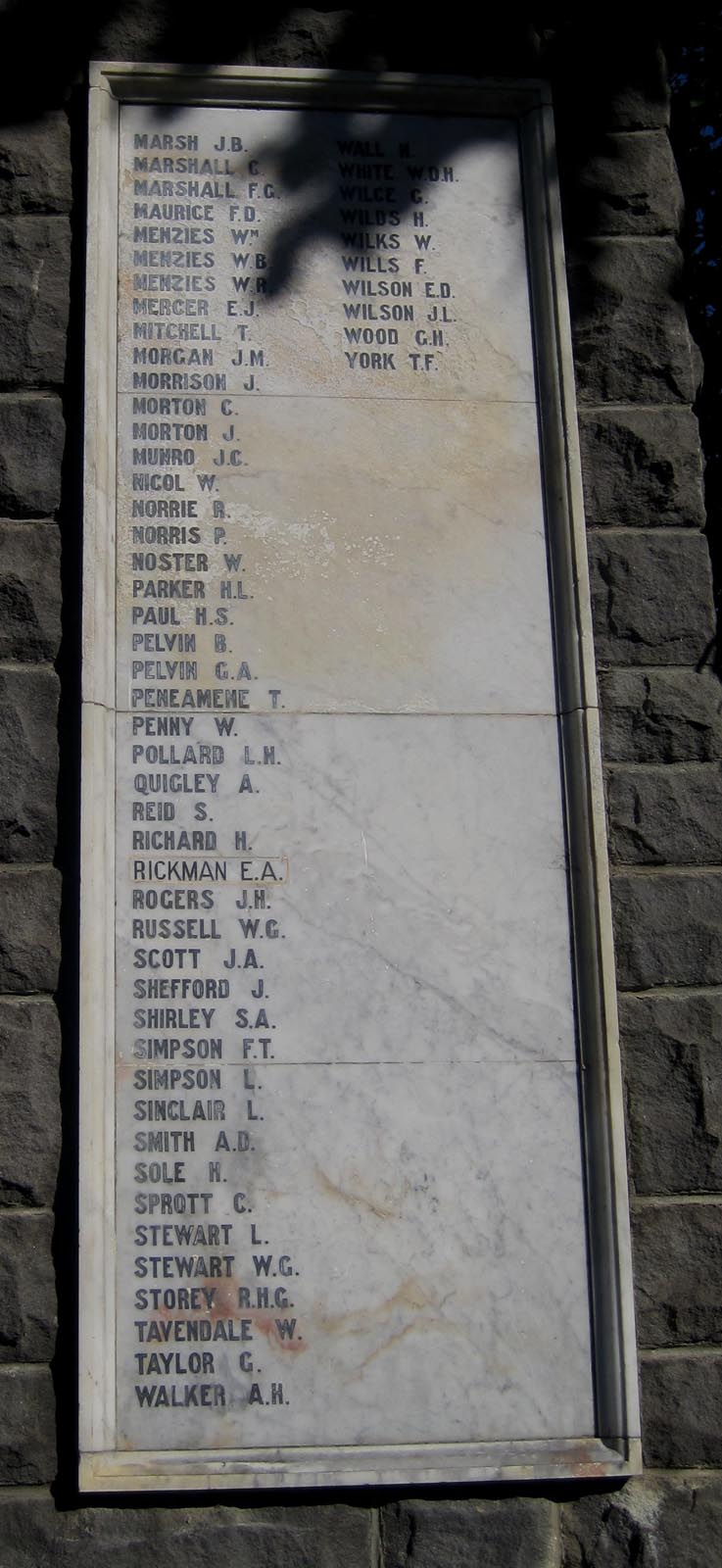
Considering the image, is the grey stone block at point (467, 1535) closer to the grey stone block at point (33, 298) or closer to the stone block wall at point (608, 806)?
the stone block wall at point (608, 806)

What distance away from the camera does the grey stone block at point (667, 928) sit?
368cm

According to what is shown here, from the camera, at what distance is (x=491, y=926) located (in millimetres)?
3605

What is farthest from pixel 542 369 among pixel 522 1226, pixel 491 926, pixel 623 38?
pixel 522 1226

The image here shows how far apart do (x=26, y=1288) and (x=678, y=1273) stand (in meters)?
1.42

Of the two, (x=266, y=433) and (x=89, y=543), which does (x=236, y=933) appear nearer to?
(x=89, y=543)

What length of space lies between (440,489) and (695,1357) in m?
2.09

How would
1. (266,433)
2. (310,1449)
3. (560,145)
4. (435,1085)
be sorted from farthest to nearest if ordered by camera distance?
(560,145)
(266,433)
(435,1085)
(310,1449)

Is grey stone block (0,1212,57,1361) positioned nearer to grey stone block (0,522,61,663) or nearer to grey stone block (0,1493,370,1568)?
grey stone block (0,1493,370,1568)

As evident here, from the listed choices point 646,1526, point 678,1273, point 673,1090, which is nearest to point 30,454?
point 673,1090

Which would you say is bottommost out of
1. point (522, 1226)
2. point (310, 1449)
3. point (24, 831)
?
point (310, 1449)

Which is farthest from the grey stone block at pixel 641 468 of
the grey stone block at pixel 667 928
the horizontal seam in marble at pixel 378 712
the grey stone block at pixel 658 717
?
the grey stone block at pixel 667 928

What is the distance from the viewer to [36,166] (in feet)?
13.3

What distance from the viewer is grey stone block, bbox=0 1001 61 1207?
11.2 ft

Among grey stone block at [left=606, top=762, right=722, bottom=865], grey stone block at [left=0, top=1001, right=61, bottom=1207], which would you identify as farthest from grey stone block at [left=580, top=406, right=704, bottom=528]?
grey stone block at [left=0, top=1001, right=61, bottom=1207]
